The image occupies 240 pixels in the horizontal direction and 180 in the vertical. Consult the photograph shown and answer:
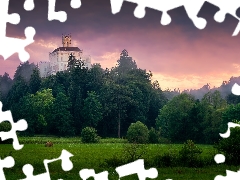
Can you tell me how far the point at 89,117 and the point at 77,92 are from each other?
29.6ft

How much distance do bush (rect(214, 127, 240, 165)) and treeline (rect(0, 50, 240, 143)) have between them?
117ft

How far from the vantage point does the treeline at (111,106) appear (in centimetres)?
7106

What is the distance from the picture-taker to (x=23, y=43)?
10281 millimetres

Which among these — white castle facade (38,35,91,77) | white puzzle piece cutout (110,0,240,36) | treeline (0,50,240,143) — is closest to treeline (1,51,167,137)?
treeline (0,50,240,143)

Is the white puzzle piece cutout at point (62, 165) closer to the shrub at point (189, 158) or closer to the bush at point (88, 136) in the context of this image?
the shrub at point (189, 158)

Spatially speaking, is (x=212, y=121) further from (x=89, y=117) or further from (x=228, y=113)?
(x=89, y=117)

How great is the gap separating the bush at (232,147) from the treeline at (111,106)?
117 feet

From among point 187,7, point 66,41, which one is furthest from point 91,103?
point 187,7

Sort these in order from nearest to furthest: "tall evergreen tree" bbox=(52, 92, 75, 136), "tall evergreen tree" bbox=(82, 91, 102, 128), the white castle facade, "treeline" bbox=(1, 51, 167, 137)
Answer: "tall evergreen tree" bbox=(52, 92, 75, 136)
"treeline" bbox=(1, 51, 167, 137)
"tall evergreen tree" bbox=(82, 91, 102, 128)
the white castle facade

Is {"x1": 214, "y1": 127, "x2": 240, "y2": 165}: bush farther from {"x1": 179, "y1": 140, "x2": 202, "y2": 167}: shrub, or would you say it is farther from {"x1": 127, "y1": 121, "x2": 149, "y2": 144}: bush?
{"x1": 127, "y1": 121, "x2": 149, "y2": 144}: bush

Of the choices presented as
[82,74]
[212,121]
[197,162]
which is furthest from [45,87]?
[197,162]

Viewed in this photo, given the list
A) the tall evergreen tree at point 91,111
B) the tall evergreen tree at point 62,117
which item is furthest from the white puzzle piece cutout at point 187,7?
the tall evergreen tree at point 91,111

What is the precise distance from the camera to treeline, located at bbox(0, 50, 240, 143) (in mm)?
71062

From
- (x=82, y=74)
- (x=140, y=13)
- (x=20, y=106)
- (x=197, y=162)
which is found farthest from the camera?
(x=82, y=74)
